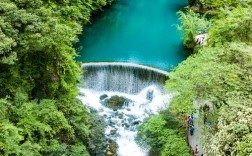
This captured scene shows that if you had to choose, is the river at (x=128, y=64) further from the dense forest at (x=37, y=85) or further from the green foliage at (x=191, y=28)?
the dense forest at (x=37, y=85)

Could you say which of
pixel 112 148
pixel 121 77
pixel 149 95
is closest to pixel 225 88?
pixel 112 148

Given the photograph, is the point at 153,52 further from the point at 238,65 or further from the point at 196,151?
the point at 238,65

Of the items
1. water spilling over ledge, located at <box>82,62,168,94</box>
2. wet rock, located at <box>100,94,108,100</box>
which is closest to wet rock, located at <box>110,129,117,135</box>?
wet rock, located at <box>100,94,108,100</box>

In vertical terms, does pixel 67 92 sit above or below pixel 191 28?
below

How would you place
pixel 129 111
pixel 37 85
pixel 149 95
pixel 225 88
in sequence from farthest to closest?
pixel 149 95 → pixel 129 111 → pixel 37 85 → pixel 225 88

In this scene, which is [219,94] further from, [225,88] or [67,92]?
[67,92]

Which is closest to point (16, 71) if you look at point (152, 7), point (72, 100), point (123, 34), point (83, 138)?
point (72, 100)

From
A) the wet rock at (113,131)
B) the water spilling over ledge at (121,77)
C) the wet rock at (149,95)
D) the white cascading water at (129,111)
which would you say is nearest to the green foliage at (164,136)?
the white cascading water at (129,111)
